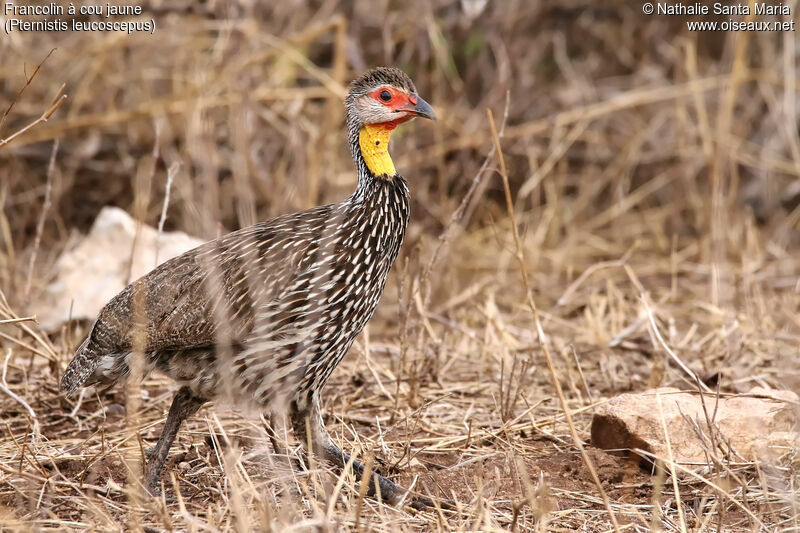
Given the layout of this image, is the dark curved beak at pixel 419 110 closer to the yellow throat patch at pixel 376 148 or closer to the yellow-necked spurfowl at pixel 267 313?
the yellow-necked spurfowl at pixel 267 313

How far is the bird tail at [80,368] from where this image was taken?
3942mm

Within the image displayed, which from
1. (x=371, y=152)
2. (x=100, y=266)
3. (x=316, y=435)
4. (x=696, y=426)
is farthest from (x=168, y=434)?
(x=100, y=266)

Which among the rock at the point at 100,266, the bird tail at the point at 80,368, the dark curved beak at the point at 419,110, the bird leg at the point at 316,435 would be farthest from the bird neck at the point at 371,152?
the rock at the point at 100,266

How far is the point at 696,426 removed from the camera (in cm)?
385

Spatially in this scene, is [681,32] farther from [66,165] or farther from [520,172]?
[66,165]

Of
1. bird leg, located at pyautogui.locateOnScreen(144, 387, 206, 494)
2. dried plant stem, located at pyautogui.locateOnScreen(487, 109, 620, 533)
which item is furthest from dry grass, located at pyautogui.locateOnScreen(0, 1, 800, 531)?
dried plant stem, located at pyautogui.locateOnScreen(487, 109, 620, 533)

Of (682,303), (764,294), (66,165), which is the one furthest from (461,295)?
(66,165)

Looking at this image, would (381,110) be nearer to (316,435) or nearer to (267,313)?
(267,313)

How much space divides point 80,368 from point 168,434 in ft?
1.58

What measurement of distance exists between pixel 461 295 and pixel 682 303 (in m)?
1.58

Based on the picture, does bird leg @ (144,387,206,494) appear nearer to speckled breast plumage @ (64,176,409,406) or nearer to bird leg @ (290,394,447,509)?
speckled breast plumage @ (64,176,409,406)

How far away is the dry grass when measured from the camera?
3830mm

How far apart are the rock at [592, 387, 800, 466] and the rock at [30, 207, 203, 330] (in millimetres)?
2920

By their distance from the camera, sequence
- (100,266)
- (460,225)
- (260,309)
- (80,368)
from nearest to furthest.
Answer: (260,309), (80,368), (100,266), (460,225)
